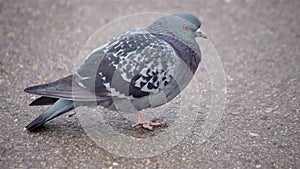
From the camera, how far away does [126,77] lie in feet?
13.9

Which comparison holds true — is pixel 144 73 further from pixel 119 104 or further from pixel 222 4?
pixel 222 4

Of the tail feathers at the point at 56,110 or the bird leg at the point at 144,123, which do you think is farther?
the bird leg at the point at 144,123

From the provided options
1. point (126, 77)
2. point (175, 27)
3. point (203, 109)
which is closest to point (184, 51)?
point (175, 27)

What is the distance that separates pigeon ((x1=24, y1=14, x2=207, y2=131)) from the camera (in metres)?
4.24

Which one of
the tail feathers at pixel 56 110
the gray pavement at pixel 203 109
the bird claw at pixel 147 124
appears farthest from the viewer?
the bird claw at pixel 147 124

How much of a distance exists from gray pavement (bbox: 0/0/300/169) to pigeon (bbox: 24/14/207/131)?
0.45 m

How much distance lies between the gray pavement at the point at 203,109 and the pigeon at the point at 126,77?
45cm

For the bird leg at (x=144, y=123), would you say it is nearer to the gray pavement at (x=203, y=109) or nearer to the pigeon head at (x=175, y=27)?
the gray pavement at (x=203, y=109)

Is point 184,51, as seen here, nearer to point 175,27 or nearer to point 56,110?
point 175,27

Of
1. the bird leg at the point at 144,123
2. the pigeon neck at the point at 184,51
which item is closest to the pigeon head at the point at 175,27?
the pigeon neck at the point at 184,51

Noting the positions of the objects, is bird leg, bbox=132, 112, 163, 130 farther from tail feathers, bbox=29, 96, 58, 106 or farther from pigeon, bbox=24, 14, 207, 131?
tail feathers, bbox=29, 96, 58, 106

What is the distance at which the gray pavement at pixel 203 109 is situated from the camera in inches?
165

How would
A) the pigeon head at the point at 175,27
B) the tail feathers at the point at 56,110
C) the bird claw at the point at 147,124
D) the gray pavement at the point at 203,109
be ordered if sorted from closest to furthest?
the gray pavement at the point at 203,109, the tail feathers at the point at 56,110, the pigeon head at the point at 175,27, the bird claw at the point at 147,124

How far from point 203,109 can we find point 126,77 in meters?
1.47
